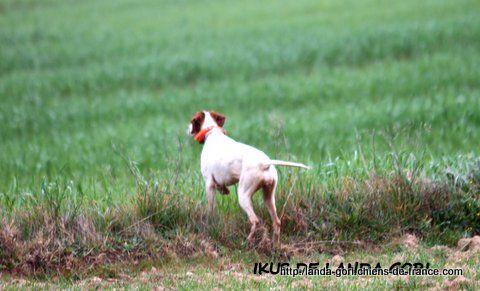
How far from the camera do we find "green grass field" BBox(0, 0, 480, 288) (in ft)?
22.5

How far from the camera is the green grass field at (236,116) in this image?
685 cm

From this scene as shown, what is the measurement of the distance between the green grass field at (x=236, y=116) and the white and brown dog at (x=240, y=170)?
0.36 meters

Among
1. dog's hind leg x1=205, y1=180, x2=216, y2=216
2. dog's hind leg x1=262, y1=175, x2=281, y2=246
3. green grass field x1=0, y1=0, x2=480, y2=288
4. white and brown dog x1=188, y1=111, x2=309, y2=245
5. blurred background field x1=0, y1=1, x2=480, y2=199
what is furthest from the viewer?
blurred background field x1=0, y1=1, x2=480, y2=199

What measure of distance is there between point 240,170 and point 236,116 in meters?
9.77

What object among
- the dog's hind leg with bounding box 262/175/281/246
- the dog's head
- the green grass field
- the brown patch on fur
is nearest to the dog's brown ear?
the dog's head

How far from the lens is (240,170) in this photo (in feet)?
20.8

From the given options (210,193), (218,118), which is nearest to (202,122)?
(218,118)

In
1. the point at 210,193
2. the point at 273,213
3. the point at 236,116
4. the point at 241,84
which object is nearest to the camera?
the point at 273,213

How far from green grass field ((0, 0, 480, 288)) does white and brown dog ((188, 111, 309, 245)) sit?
36cm

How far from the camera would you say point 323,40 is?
75.1 feet

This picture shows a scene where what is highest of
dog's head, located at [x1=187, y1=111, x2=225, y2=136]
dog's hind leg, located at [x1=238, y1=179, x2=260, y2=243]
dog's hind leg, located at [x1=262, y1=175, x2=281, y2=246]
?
dog's head, located at [x1=187, y1=111, x2=225, y2=136]

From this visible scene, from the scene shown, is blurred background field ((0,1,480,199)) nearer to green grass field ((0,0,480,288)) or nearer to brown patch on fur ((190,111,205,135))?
green grass field ((0,0,480,288))

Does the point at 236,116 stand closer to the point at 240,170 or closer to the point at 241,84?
the point at 241,84

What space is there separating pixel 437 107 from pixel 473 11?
543 inches
